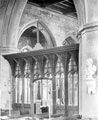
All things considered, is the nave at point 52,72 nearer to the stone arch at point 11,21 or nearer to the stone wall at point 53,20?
the stone arch at point 11,21

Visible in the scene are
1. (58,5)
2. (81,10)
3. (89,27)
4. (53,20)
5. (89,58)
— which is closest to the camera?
(89,58)

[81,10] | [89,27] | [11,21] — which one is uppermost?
[11,21]

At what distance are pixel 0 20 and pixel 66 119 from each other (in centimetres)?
586

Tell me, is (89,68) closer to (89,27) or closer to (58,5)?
(89,27)

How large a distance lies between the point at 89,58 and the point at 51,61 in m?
2.61

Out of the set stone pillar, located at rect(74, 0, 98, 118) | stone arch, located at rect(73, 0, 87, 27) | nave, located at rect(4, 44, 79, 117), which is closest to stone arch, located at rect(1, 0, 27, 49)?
nave, located at rect(4, 44, 79, 117)

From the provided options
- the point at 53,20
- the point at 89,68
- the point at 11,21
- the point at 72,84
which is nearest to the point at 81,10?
the point at 89,68

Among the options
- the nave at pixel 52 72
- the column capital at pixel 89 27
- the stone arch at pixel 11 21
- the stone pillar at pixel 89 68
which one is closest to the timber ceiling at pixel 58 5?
the stone arch at pixel 11 21

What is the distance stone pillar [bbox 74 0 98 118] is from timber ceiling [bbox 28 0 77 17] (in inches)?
230

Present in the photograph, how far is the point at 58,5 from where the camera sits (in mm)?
14781

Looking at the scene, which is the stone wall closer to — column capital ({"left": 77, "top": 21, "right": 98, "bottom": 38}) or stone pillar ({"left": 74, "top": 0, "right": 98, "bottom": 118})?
stone pillar ({"left": 74, "top": 0, "right": 98, "bottom": 118})

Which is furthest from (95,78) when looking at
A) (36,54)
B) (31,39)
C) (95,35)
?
(31,39)

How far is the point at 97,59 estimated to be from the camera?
770cm

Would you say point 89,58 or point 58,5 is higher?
point 58,5
